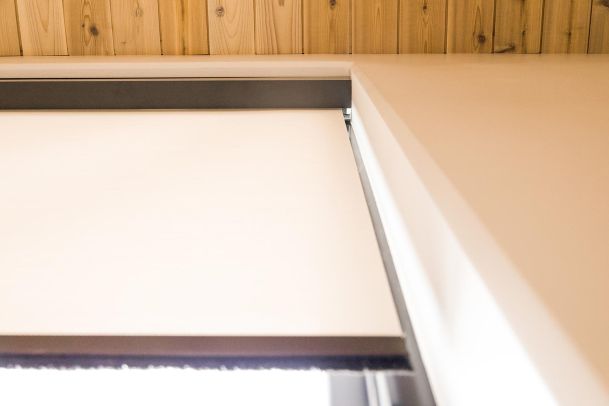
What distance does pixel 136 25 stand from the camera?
7.47 feet

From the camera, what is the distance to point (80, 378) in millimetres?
1072

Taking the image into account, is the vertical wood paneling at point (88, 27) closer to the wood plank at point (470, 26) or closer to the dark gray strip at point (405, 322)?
the wood plank at point (470, 26)

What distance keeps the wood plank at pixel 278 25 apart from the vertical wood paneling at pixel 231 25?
0.09 feet

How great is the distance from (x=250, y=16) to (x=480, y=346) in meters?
2.04

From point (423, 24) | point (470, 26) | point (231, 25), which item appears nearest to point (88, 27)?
point (231, 25)

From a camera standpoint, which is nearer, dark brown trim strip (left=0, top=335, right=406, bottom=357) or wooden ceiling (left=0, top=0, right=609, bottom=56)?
dark brown trim strip (left=0, top=335, right=406, bottom=357)

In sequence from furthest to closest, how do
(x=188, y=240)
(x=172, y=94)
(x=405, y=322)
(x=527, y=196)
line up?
(x=172, y=94) < (x=188, y=240) < (x=405, y=322) < (x=527, y=196)

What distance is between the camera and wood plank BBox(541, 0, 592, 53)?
2.20m

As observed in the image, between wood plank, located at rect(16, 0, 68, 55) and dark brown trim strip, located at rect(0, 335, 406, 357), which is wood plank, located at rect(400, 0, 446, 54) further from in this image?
dark brown trim strip, located at rect(0, 335, 406, 357)

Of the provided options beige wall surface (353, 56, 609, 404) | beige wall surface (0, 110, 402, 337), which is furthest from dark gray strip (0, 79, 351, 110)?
beige wall surface (353, 56, 609, 404)

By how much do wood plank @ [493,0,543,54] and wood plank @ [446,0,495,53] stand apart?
0.08 feet

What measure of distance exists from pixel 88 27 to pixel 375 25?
0.93 m

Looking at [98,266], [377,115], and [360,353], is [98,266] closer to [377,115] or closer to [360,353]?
[360,353]

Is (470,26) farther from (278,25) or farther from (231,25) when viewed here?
(231,25)
